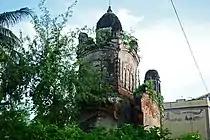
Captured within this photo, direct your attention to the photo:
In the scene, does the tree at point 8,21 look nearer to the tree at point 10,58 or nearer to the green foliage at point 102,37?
the tree at point 10,58

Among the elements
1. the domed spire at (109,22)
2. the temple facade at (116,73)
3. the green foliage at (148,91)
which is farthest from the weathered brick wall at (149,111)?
the domed spire at (109,22)

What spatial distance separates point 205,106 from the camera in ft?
99.8

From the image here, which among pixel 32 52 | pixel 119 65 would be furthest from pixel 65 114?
pixel 119 65

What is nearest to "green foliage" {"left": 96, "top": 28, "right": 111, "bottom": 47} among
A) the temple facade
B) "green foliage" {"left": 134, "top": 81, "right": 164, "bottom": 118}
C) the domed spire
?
the temple facade

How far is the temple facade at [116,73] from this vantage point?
16.9 m

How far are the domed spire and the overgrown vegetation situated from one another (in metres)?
2.77

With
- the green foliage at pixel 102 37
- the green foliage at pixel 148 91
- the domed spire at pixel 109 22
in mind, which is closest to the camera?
the green foliage at pixel 148 91

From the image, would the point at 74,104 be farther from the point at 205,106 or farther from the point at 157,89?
the point at 205,106

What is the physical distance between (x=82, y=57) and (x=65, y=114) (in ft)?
8.82

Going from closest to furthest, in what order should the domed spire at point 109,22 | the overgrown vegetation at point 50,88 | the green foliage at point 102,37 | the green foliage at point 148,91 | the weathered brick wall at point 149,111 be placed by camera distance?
1. the overgrown vegetation at point 50,88
2. the weathered brick wall at point 149,111
3. the green foliage at point 148,91
4. the green foliage at point 102,37
5. the domed spire at point 109,22

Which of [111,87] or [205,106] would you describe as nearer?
[111,87]

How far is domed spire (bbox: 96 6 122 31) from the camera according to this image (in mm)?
18641

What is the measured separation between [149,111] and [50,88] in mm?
4825

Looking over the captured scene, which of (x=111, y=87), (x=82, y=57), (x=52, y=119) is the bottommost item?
(x=52, y=119)
